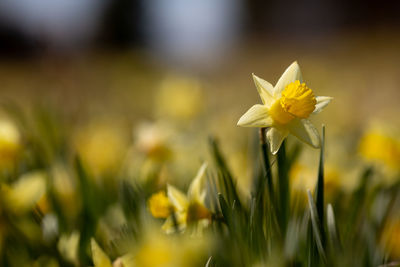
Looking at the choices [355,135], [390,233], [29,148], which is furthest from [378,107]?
[29,148]

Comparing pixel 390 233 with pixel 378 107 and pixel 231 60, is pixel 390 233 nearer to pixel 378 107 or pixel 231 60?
pixel 378 107

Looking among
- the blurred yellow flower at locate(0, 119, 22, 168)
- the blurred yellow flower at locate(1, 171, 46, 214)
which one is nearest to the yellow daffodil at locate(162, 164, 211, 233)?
the blurred yellow flower at locate(1, 171, 46, 214)

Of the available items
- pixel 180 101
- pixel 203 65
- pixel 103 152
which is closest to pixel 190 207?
pixel 103 152

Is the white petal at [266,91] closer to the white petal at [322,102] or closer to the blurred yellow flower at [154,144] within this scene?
the white petal at [322,102]

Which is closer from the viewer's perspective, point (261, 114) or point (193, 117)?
point (261, 114)

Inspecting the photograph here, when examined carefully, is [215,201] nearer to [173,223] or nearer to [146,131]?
[173,223]

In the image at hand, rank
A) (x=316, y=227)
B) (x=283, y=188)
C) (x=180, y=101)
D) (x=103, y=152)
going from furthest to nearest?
(x=180, y=101) < (x=103, y=152) < (x=283, y=188) < (x=316, y=227)
